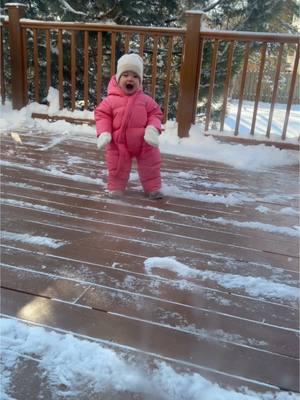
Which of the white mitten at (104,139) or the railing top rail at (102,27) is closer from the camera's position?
the white mitten at (104,139)

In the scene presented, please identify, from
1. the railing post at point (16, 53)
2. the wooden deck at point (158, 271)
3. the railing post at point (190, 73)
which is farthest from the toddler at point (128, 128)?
the railing post at point (16, 53)

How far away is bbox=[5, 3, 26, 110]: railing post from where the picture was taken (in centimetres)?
414

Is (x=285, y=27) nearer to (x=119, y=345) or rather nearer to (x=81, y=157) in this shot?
(x=81, y=157)

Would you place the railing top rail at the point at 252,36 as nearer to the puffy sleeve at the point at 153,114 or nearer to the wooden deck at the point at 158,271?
the wooden deck at the point at 158,271

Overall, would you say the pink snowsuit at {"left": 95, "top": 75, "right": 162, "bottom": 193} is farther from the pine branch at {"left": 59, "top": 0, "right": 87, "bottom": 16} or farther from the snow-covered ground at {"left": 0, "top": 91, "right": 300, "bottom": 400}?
the pine branch at {"left": 59, "top": 0, "right": 87, "bottom": 16}

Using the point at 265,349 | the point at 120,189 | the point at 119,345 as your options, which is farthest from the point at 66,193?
the point at 265,349

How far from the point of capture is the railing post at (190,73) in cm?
365

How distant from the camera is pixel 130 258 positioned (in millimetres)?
1852

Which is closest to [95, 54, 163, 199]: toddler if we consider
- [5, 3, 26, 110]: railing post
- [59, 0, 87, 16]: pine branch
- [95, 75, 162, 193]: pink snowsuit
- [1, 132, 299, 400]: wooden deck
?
[95, 75, 162, 193]: pink snowsuit

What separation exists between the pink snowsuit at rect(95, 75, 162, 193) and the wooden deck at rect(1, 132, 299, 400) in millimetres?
132

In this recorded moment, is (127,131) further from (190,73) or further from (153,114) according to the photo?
(190,73)

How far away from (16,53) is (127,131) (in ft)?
7.90

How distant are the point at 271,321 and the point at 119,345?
54 cm

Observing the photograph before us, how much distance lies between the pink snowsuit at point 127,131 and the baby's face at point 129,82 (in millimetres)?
25
